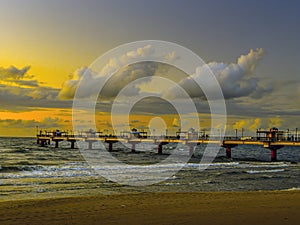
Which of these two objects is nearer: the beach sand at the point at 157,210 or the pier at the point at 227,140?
the beach sand at the point at 157,210

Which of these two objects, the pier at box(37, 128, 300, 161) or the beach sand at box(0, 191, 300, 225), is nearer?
the beach sand at box(0, 191, 300, 225)

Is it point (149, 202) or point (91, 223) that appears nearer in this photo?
point (91, 223)

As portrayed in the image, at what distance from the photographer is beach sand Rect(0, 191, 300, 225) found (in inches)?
404

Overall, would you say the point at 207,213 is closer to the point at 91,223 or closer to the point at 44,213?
the point at 91,223

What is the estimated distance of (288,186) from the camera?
74.0ft

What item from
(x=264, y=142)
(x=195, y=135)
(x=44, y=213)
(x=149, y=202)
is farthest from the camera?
(x=195, y=135)

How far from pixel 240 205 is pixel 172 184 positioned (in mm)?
9646

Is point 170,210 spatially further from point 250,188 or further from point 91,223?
point 250,188

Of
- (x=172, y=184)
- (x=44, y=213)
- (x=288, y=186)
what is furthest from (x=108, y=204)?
(x=288, y=186)

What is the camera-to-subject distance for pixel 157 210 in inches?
465

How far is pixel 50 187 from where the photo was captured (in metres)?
20.5

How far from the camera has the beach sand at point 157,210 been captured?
10273 mm

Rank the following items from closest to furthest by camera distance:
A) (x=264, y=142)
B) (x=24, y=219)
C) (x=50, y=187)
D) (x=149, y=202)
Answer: (x=24, y=219) < (x=149, y=202) < (x=50, y=187) < (x=264, y=142)

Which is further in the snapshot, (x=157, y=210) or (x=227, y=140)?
(x=227, y=140)
